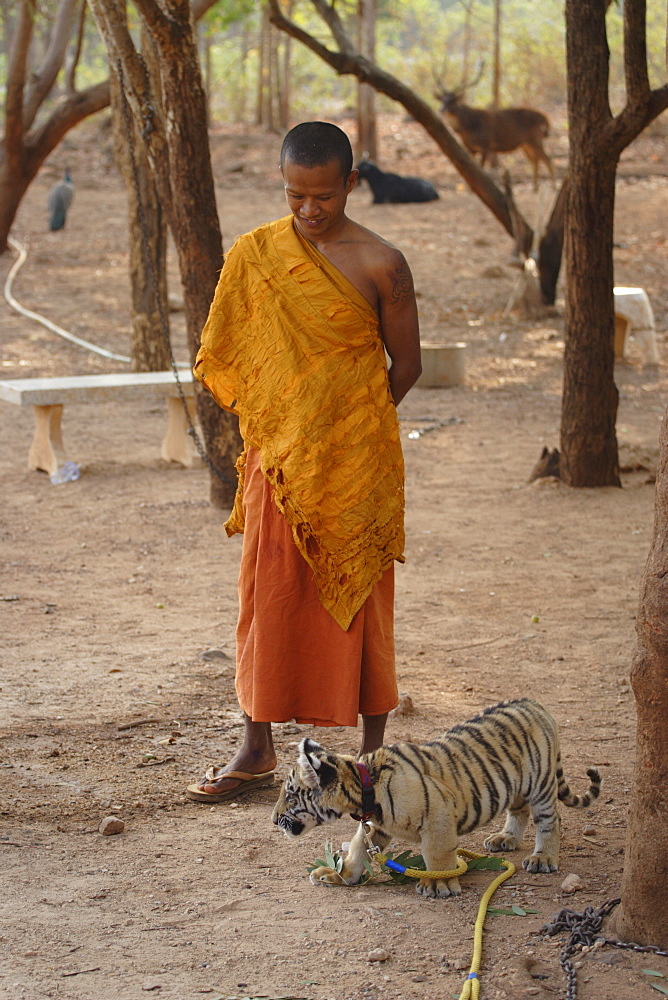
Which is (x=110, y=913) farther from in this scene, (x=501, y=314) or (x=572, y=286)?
(x=501, y=314)

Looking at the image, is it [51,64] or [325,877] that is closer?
[325,877]

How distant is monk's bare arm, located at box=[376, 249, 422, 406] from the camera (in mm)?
3021

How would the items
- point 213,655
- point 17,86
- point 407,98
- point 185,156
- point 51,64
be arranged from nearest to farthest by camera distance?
1. point 213,655
2. point 185,156
3. point 407,98
4. point 17,86
5. point 51,64

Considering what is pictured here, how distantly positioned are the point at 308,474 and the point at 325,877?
3.54 ft

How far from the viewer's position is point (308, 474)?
301 centimetres

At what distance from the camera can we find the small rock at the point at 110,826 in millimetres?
3131

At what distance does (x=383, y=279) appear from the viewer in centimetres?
302

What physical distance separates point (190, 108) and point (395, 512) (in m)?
3.64

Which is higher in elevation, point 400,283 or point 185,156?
point 185,156

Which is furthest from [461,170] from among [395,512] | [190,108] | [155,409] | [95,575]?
[395,512]

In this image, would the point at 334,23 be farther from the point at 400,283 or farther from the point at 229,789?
the point at 229,789

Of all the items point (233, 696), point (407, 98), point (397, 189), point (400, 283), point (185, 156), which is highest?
point (407, 98)

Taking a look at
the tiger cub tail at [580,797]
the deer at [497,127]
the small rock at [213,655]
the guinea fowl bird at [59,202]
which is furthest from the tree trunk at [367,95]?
the tiger cub tail at [580,797]

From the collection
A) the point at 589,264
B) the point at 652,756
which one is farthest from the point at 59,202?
the point at 652,756
